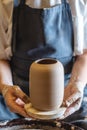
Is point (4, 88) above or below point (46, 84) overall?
below

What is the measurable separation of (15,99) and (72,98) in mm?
197

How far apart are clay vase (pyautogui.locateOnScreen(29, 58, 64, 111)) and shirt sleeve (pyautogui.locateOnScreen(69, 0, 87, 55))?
0.33 metres

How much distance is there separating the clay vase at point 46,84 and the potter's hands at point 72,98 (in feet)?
0.12

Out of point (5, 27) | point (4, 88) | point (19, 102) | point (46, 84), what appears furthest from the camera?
point (5, 27)

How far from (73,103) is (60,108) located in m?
0.07

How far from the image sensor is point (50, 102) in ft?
3.64

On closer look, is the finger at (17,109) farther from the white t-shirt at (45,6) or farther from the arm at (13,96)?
the white t-shirt at (45,6)

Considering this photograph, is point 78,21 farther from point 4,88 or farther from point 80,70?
point 4,88

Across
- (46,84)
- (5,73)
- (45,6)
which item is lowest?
(5,73)

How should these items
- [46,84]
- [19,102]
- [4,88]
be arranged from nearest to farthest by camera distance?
1. [46,84]
2. [19,102]
3. [4,88]

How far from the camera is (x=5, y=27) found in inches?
56.4

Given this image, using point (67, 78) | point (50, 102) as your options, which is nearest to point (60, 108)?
point (50, 102)

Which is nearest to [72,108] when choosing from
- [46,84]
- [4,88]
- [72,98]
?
[72,98]

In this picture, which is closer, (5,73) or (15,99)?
(15,99)
